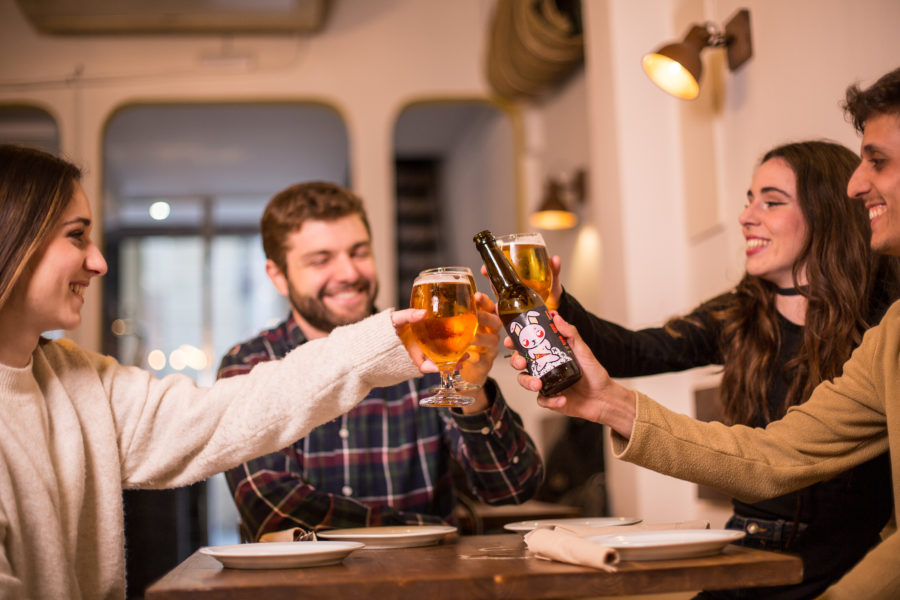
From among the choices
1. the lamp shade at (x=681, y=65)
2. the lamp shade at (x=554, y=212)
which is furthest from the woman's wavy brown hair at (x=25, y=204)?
the lamp shade at (x=554, y=212)

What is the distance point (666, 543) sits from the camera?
3.49 feet

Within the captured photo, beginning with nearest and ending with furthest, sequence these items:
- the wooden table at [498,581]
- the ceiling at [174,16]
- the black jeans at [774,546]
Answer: the wooden table at [498,581], the black jeans at [774,546], the ceiling at [174,16]

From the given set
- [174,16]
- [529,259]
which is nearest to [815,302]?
[529,259]

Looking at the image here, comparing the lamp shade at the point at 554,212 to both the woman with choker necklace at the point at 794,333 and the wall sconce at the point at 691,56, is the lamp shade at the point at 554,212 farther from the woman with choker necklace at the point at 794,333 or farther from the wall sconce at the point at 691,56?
the woman with choker necklace at the point at 794,333

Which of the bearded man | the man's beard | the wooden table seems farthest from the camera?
the man's beard

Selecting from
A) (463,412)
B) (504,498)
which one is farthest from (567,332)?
(504,498)

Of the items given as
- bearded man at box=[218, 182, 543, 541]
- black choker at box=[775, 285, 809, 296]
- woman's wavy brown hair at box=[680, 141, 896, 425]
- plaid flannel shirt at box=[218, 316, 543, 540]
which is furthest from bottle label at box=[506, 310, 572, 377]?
black choker at box=[775, 285, 809, 296]

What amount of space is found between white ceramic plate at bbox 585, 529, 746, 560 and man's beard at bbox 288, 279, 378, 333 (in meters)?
1.16

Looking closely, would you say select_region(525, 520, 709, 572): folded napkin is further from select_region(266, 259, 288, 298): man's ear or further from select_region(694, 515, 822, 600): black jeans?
select_region(266, 259, 288, 298): man's ear

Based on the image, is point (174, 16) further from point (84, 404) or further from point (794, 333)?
point (794, 333)

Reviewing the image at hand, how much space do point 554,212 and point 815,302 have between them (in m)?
2.61

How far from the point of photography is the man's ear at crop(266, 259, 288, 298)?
2.30 m

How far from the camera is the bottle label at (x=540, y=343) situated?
4.23ft

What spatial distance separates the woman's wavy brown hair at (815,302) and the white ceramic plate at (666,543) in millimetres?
794
